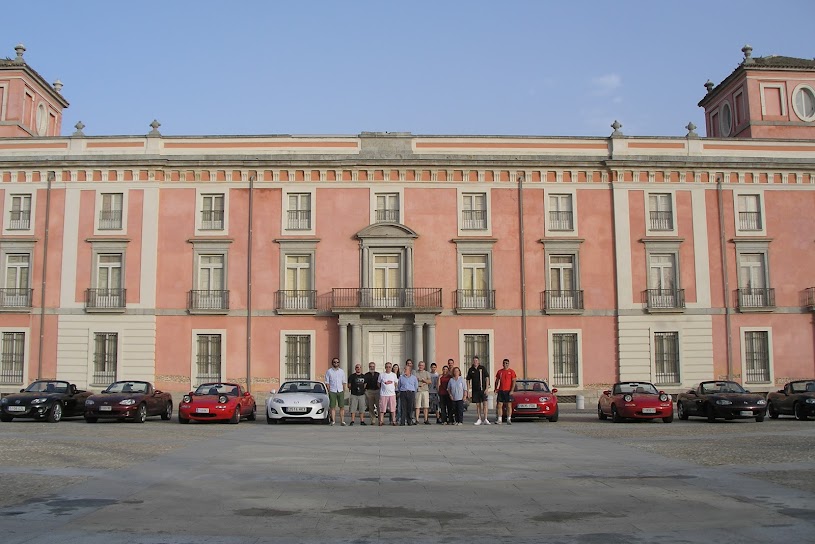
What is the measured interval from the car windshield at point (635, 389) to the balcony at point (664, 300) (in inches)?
400

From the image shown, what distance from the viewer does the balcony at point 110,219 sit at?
112 feet

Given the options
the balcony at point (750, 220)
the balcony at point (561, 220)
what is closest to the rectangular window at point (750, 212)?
the balcony at point (750, 220)

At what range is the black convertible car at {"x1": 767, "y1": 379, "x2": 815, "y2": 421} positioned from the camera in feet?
78.4

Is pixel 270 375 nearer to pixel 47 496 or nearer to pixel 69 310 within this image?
pixel 69 310

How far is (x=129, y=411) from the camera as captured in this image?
2305cm

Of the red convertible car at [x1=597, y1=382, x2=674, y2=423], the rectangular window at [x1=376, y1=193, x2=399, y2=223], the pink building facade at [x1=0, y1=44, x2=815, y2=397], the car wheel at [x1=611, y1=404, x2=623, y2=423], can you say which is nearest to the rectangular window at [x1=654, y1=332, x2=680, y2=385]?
the pink building facade at [x1=0, y1=44, x2=815, y2=397]

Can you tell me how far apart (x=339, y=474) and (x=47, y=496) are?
385 cm

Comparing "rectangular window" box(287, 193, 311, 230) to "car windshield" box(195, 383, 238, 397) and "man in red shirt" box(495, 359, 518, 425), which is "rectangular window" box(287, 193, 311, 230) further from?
"man in red shirt" box(495, 359, 518, 425)

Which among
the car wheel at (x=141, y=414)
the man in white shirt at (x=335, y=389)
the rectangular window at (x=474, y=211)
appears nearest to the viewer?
the man in white shirt at (x=335, y=389)

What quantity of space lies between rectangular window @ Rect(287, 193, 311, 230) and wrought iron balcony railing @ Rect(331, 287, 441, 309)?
10.2ft

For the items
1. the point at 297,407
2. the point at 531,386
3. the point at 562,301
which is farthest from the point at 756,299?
the point at 297,407

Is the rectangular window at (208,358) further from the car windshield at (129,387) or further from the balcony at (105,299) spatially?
the car windshield at (129,387)

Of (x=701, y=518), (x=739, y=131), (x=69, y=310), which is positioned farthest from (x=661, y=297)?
(x=701, y=518)

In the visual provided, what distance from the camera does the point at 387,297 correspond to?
33469mm
